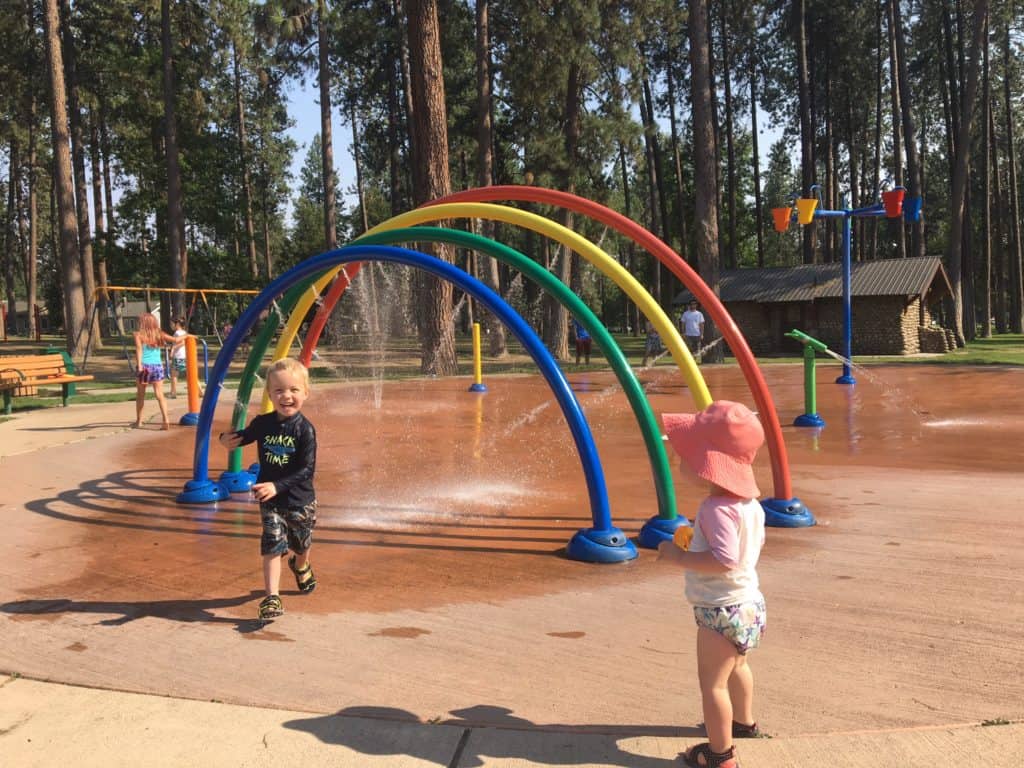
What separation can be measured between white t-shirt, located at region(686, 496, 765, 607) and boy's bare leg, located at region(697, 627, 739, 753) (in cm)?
12

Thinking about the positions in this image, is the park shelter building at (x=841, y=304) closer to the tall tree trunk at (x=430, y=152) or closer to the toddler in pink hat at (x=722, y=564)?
the tall tree trunk at (x=430, y=152)

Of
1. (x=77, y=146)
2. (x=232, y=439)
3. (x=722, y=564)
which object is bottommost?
(x=722, y=564)

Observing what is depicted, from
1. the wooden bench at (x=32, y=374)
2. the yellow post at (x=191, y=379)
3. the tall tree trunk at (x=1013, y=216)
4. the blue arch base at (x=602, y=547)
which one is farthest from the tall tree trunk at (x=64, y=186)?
the tall tree trunk at (x=1013, y=216)

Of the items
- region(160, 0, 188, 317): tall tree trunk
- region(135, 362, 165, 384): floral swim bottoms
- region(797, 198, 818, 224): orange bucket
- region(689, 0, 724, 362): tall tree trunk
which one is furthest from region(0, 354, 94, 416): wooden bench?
region(689, 0, 724, 362): tall tree trunk

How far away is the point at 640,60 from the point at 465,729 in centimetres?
2626

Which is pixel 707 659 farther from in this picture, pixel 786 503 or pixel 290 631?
pixel 786 503

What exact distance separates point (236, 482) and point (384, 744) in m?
4.76

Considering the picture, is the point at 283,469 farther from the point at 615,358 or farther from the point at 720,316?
the point at 720,316

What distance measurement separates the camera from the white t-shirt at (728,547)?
8.62 feet

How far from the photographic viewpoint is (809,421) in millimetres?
10562

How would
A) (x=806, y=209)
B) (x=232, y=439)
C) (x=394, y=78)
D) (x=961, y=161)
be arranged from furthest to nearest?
1. (x=394, y=78)
2. (x=961, y=161)
3. (x=806, y=209)
4. (x=232, y=439)

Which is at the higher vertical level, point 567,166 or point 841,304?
point 567,166

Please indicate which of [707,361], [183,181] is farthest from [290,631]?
[183,181]

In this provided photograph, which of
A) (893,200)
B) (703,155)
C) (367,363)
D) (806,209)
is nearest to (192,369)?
(806,209)
